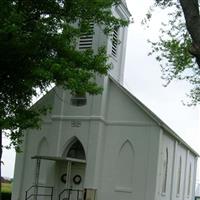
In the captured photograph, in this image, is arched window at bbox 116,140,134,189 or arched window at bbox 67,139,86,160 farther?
arched window at bbox 67,139,86,160

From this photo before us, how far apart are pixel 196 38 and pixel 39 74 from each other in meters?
8.47

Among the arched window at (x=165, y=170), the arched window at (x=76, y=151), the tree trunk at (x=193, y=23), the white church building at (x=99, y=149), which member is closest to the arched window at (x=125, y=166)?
the white church building at (x=99, y=149)

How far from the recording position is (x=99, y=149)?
30906 millimetres

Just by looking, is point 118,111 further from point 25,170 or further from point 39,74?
point 39,74

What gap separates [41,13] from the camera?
807 inches

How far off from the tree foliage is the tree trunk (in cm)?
Result: 784

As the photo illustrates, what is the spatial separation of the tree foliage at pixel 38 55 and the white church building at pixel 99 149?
28.3 ft

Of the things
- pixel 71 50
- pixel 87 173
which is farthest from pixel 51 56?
Result: pixel 87 173

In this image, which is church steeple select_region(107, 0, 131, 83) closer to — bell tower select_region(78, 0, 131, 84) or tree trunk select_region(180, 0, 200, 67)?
bell tower select_region(78, 0, 131, 84)

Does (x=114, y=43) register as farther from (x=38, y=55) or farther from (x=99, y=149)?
(x=38, y=55)

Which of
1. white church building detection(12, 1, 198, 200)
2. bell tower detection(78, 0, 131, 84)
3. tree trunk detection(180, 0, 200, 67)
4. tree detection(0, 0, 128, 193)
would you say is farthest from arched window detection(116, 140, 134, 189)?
tree trunk detection(180, 0, 200, 67)

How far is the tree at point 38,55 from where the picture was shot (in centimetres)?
1888

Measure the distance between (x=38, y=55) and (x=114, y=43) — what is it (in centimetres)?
1425

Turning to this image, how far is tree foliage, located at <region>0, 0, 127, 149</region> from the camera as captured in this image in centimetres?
1888
